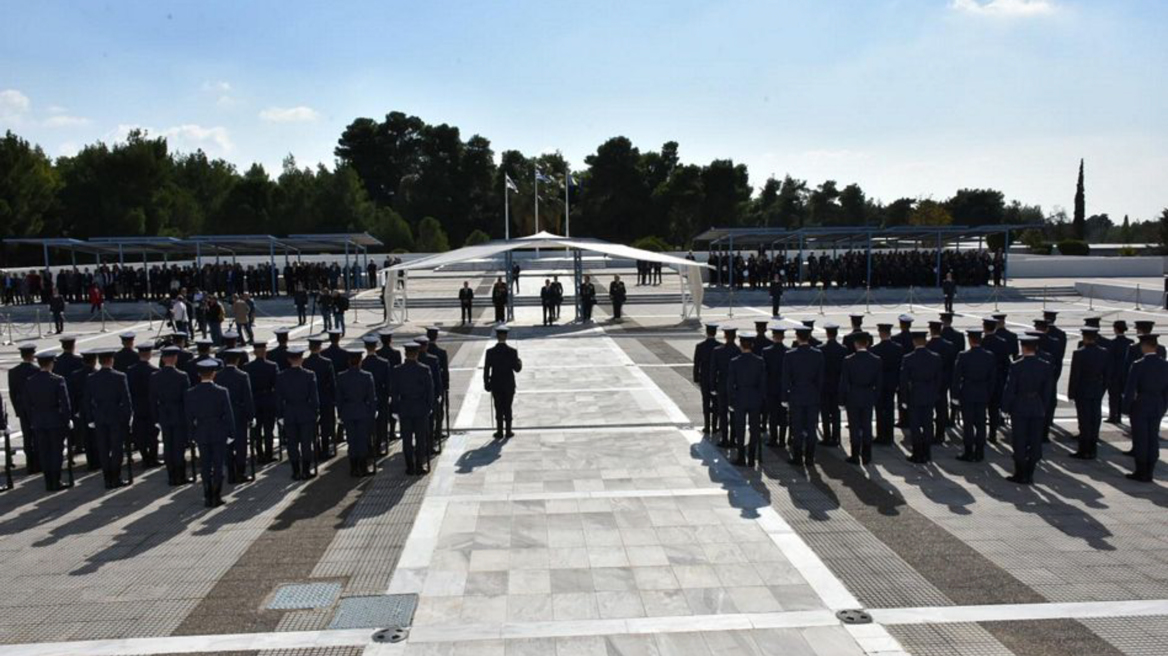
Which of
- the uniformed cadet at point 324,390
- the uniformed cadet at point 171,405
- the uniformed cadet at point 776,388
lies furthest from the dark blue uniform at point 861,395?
the uniformed cadet at point 171,405

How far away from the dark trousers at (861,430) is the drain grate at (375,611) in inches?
234

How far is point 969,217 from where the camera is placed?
3041 inches

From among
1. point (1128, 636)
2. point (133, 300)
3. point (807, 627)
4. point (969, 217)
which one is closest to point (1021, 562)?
point (1128, 636)

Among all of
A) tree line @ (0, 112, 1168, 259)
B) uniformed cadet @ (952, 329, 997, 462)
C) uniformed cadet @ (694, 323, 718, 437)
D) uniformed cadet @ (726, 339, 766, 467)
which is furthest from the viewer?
tree line @ (0, 112, 1168, 259)

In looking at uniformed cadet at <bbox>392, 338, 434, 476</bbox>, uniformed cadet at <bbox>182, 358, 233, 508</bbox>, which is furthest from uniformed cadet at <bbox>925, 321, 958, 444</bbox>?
uniformed cadet at <bbox>182, 358, 233, 508</bbox>

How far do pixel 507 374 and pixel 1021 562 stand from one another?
6.54 m

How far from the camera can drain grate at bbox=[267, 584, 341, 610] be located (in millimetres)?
6176

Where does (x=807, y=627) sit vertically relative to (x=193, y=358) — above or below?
below

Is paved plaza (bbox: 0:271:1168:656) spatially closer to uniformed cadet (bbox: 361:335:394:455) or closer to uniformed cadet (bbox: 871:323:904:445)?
uniformed cadet (bbox: 361:335:394:455)

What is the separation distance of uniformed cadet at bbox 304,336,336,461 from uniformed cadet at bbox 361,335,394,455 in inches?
18.1

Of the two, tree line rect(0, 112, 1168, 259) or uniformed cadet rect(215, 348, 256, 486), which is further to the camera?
tree line rect(0, 112, 1168, 259)

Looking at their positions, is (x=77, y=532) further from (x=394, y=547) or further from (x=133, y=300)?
Result: (x=133, y=300)

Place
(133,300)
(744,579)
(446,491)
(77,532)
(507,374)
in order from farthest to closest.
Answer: (133,300)
(507,374)
(446,491)
(77,532)
(744,579)

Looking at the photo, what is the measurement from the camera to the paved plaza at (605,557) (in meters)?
5.62
